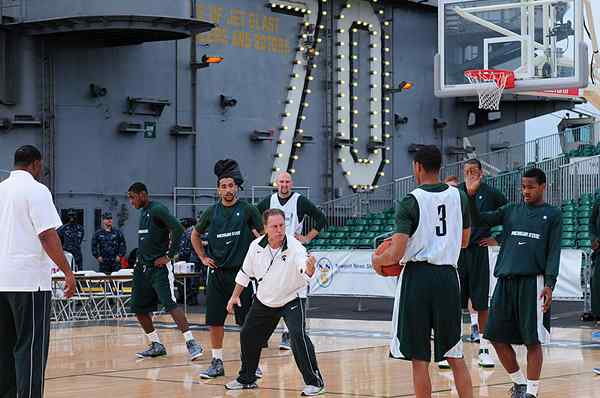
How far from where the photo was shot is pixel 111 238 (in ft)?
80.7

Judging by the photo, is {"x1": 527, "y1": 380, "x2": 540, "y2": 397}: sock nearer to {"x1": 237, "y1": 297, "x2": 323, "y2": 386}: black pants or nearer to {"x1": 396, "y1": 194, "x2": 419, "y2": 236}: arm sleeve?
{"x1": 237, "y1": 297, "x2": 323, "y2": 386}: black pants

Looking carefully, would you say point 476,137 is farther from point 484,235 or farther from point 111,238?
point 484,235

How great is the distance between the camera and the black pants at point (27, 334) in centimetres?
952

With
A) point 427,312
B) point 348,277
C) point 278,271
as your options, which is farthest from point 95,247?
point 427,312

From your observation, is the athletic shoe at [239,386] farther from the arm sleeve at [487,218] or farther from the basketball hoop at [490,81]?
the basketball hoop at [490,81]

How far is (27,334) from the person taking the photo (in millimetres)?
9586

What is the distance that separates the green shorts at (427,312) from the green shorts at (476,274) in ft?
16.5

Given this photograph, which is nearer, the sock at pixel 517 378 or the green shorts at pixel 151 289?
the sock at pixel 517 378

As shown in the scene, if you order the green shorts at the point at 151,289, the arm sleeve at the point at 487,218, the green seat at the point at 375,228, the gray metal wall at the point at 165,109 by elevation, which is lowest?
A: the green shorts at the point at 151,289

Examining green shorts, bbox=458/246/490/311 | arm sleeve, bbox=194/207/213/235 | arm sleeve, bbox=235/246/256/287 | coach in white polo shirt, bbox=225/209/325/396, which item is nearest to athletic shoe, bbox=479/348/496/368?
green shorts, bbox=458/246/490/311

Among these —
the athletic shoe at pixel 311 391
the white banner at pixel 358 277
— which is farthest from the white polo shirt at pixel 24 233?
the white banner at pixel 358 277

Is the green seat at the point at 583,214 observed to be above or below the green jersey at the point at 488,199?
below

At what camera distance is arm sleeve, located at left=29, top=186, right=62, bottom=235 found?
9516mm

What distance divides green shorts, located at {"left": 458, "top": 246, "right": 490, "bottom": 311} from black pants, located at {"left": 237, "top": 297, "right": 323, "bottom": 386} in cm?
291
